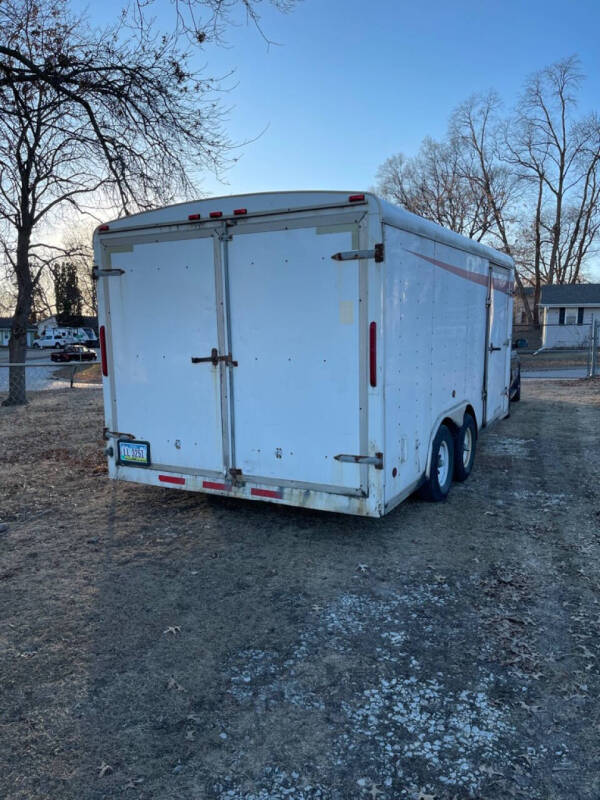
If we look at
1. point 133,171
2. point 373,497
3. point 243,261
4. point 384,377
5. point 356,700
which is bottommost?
point 356,700

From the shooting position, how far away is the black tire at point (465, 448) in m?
6.57

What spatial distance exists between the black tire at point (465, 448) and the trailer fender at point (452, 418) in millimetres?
111

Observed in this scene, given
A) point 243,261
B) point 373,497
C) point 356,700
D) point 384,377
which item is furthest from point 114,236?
point 356,700

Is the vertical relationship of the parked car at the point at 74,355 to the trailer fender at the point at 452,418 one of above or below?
below

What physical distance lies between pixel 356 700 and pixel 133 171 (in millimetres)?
7882

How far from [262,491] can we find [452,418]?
7.88 feet

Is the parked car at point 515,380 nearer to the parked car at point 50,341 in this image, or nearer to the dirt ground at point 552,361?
the dirt ground at point 552,361

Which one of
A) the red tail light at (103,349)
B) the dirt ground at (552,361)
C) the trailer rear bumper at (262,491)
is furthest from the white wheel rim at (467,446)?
the dirt ground at (552,361)

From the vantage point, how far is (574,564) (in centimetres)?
454

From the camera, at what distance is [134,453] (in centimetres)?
566

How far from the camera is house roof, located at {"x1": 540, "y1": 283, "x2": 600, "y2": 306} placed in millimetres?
39562

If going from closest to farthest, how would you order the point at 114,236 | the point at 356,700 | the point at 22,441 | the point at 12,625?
the point at 356,700 → the point at 12,625 → the point at 114,236 → the point at 22,441

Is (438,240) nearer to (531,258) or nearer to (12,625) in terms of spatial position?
(12,625)

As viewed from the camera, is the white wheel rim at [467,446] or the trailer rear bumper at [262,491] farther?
the white wheel rim at [467,446]
